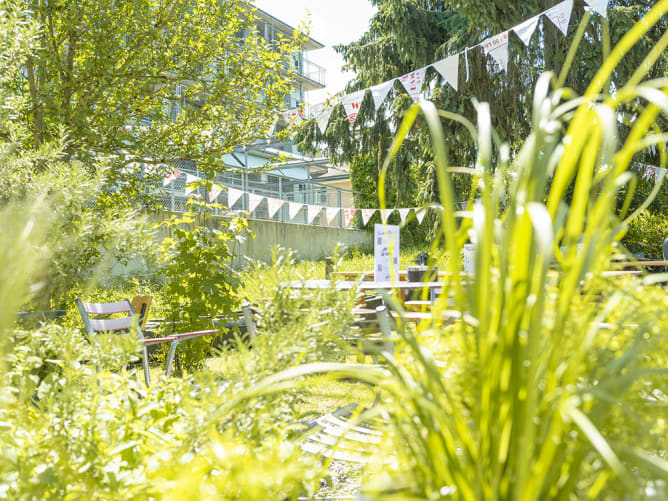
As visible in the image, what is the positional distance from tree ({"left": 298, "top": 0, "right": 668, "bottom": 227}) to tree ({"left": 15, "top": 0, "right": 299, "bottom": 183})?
349 cm

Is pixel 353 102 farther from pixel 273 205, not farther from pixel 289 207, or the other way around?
pixel 289 207

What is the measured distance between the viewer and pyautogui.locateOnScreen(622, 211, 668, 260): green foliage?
37.8 ft

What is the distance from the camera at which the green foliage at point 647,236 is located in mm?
11531

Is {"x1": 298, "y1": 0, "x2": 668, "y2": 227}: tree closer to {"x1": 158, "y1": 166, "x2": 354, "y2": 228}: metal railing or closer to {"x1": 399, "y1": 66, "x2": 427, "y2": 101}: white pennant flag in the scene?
{"x1": 399, "y1": 66, "x2": 427, "y2": 101}: white pennant flag

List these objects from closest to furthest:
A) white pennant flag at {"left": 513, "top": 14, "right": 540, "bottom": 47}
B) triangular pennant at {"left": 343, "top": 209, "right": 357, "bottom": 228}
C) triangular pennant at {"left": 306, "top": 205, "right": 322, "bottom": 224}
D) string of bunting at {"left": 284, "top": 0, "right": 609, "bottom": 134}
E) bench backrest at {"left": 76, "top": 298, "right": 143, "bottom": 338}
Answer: bench backrest at {"left": 76, "top": 298, "right": 143, "bottom": 338}
string of bunting at {"left": 284, "top": 0, "right": 609, "bottom": 134}
white pennant flag at {"left": 513, "top": 14, "right": 540, "bottom": 47}
triangular pennant at {"left": 306, "top": 205, "right": 322, "bottom": 224}
triangular pennant at {"left": 343, "top": 209, "right": 357, "bottom": 228}

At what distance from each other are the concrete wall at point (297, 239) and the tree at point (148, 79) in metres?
5.58

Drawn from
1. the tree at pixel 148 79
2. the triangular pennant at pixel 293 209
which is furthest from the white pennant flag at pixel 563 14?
the triangular pennant at pixel 293 209

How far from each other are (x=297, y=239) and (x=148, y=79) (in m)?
10.3

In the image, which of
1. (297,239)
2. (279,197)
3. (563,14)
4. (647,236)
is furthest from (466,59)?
(279,197)

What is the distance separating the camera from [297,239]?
14.2 meters

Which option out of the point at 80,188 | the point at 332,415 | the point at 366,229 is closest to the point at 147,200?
the point at 80,188

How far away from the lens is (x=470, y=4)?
8.07 metres

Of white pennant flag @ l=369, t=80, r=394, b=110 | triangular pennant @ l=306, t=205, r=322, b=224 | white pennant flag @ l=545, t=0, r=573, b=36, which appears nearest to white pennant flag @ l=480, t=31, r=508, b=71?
white pennant flag @ l=545, t=0, r=573, b=36

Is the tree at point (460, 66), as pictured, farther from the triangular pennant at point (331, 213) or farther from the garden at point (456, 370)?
the garden at point (456, 370)
